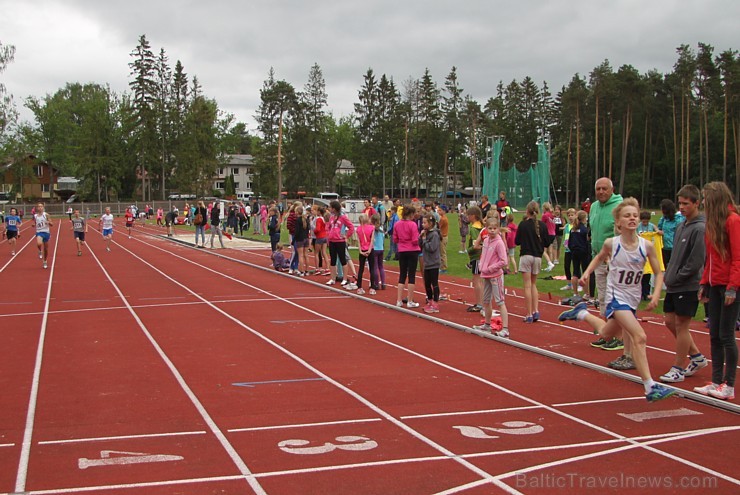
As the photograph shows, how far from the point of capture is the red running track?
471 cm

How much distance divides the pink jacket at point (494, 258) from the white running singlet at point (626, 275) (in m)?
3.05

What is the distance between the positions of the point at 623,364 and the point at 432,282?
16.3 ft

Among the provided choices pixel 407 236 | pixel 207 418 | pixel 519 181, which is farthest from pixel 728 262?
pixel 519 181

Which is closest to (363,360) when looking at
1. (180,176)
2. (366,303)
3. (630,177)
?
(366,303)

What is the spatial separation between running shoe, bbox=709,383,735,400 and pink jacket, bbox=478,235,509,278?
12.4 ft

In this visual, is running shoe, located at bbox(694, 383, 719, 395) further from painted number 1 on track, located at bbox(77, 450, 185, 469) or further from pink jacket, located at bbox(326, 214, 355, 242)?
pink jacket, located at bbox(326, 214, 355, 242)

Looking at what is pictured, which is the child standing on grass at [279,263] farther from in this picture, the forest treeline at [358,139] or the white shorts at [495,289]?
the forest treeline at [358,139]

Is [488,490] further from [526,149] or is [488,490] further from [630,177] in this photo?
[526,149]

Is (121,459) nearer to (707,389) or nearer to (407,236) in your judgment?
(707,389)

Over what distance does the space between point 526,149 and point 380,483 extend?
84706mm

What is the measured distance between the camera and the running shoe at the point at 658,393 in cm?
595

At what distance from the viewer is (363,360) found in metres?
8.48

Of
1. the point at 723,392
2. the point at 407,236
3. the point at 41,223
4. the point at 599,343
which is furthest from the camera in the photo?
the point at 41,223

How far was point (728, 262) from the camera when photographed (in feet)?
20.5
